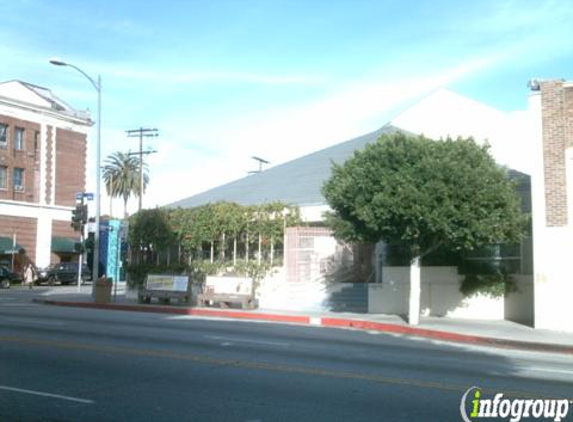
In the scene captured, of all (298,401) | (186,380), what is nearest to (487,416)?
(298,401)

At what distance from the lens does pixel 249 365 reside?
1127cm

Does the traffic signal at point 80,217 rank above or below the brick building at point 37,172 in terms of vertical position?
below

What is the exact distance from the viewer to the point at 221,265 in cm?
3117

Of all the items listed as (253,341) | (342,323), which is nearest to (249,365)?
(253,341)

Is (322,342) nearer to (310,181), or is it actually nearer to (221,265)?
(221,265)

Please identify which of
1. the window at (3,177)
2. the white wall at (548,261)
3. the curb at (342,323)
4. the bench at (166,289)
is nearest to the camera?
the curb at (342,323)

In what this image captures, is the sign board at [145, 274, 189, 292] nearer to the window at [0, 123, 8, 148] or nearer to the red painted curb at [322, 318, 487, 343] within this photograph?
the red painted curb at [322, 318, 487, 343]

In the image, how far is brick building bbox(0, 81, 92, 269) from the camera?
5266 centimetres

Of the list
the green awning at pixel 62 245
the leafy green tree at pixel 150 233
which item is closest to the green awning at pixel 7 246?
the green awning at pixel 62 245

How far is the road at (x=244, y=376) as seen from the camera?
8.00 m

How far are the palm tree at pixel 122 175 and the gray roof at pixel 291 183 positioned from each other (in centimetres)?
3653

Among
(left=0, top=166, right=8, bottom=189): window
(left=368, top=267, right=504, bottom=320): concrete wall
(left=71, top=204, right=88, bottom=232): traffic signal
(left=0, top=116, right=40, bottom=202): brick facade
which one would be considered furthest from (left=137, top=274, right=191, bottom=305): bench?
(left=0, top=166, right=8, bottom=189): window

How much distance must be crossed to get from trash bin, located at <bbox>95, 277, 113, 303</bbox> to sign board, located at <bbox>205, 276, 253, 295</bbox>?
167 inches

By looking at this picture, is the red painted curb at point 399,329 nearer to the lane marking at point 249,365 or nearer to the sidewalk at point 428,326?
the sidewalk at point 428,326
